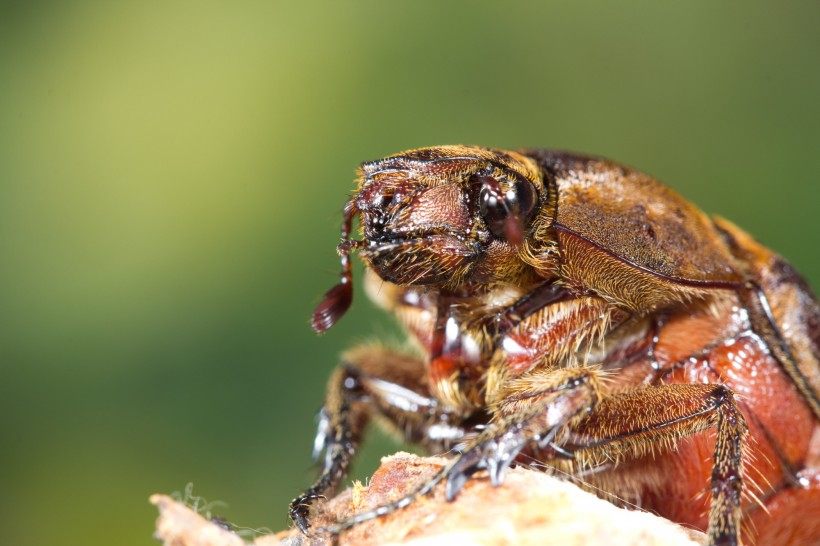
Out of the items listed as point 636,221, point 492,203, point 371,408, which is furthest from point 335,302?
point 636,221

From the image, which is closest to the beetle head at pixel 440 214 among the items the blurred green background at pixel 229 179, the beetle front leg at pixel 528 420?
the beetle front leg at pixel 528 420

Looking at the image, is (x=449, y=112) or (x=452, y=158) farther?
(x=449, y=112)

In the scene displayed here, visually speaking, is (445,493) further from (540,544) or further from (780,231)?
(780,231)

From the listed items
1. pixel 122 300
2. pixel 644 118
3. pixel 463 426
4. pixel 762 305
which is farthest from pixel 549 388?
pixel 644 118

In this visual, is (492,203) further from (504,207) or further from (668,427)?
(668,427)

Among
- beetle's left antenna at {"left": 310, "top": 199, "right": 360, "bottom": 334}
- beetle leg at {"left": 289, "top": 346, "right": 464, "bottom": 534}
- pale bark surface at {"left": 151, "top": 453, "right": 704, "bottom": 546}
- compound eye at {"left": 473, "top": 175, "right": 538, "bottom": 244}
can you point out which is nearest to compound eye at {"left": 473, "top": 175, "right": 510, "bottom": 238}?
compound eye at {"left": 473, "top": 175, "right": 538, "bottom": 244}

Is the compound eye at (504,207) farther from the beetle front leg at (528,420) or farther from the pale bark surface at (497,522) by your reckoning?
the pale bark surface at (497,522)
